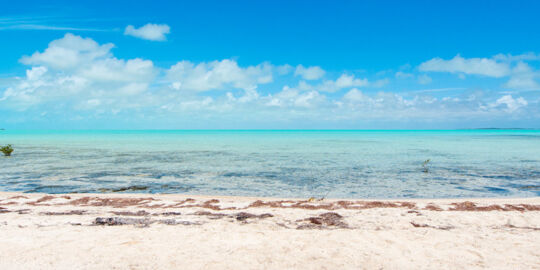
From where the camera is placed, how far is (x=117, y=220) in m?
9.23

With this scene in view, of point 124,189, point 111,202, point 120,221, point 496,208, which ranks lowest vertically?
point 124,189

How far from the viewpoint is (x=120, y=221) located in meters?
9.18

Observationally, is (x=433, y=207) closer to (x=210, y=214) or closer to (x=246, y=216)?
(x=246, y=216)

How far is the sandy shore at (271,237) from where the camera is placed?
659 cm

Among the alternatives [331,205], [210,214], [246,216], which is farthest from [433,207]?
[210,214]

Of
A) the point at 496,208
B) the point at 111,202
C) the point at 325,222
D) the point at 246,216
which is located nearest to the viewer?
the point at 325,222

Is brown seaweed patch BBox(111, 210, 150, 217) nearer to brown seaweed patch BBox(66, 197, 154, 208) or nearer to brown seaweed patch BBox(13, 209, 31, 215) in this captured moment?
brown seaweed patch BBox(66, 197, 154, 208)

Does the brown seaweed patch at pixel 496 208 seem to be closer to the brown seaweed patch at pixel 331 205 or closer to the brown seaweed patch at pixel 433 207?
the brown seaweed patch at pixel 433 207

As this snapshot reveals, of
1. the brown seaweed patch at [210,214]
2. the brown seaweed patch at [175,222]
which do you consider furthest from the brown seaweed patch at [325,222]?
the brown seaweed patch at [175,222]

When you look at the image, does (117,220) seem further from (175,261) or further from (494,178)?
(494,178)

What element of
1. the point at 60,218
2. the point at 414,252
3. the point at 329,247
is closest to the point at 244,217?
the point at 329,247

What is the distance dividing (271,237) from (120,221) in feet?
14.3

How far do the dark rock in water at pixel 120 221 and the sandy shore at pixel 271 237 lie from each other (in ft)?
0.09

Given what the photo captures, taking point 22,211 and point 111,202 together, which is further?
point 111,202
